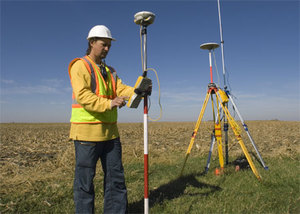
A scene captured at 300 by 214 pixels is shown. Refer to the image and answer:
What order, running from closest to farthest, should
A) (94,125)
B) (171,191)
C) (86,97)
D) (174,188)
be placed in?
(86,97)
(94,125)
(171,191)
(174,188)

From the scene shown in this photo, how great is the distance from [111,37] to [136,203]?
282 cm

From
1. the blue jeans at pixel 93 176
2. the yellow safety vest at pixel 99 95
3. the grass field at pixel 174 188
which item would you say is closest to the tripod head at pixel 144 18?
the yellow safety vest at pixel 99 95

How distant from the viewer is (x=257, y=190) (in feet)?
13.5

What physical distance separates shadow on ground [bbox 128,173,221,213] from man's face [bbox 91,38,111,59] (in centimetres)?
255

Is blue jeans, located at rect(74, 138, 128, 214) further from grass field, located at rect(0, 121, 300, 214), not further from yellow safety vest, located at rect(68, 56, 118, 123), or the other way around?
grass field, located at rect(0, 121, 300, 214)

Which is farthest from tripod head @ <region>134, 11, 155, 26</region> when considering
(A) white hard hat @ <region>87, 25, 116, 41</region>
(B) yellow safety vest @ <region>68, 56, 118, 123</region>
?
(B) yellow safety vest @ <region>68, 56, 118, 123</region>

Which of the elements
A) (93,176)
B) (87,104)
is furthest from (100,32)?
(93,176)

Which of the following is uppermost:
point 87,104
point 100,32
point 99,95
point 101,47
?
point 100,32

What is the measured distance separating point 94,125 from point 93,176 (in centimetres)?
71

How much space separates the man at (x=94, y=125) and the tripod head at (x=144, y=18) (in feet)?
1.65

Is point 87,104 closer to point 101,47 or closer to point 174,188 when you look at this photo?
point 101,47

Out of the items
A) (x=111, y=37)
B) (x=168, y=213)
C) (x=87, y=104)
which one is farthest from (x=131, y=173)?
(x=111, y=37)

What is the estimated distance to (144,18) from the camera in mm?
2686

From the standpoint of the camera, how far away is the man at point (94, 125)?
2685 millimetres
